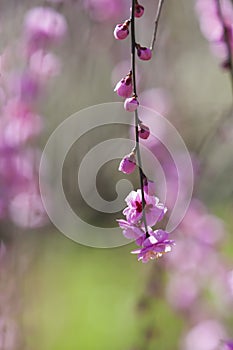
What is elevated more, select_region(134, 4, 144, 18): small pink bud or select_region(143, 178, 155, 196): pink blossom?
select_region(134, 4, 144, 18): small pink bud

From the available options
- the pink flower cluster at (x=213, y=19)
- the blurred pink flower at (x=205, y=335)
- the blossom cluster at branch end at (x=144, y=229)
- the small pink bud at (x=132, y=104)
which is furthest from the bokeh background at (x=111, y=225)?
the small pink bud at (x=132, y=104)

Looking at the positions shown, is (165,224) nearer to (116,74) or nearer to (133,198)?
(116,74)

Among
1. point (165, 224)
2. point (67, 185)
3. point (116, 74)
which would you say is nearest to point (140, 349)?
point (165, 224)

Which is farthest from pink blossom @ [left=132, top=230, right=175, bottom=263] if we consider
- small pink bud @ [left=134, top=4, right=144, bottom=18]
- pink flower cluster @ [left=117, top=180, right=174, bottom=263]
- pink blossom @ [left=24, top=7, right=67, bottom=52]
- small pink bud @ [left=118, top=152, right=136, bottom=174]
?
pink blossom @ [left=24, top=7, right=67, bottom=52]

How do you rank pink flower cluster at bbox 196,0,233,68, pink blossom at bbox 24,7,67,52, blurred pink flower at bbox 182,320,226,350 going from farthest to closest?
blurred pink flower at bbox 182,320,226,350 < pink blossom at bbox 24,7,67,52 < pink flower cluster at bbox 196,0,233,68

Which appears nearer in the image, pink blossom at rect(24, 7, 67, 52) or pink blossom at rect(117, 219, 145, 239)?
pink blossom at rect(117, 219, 145, 239)

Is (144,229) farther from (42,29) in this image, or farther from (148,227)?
(42,29)

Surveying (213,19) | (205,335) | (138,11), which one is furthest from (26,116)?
(138,11)

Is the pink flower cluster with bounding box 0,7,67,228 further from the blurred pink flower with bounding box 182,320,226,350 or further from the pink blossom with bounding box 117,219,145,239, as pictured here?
the pink blossom with bounding box 117,219,145,239
